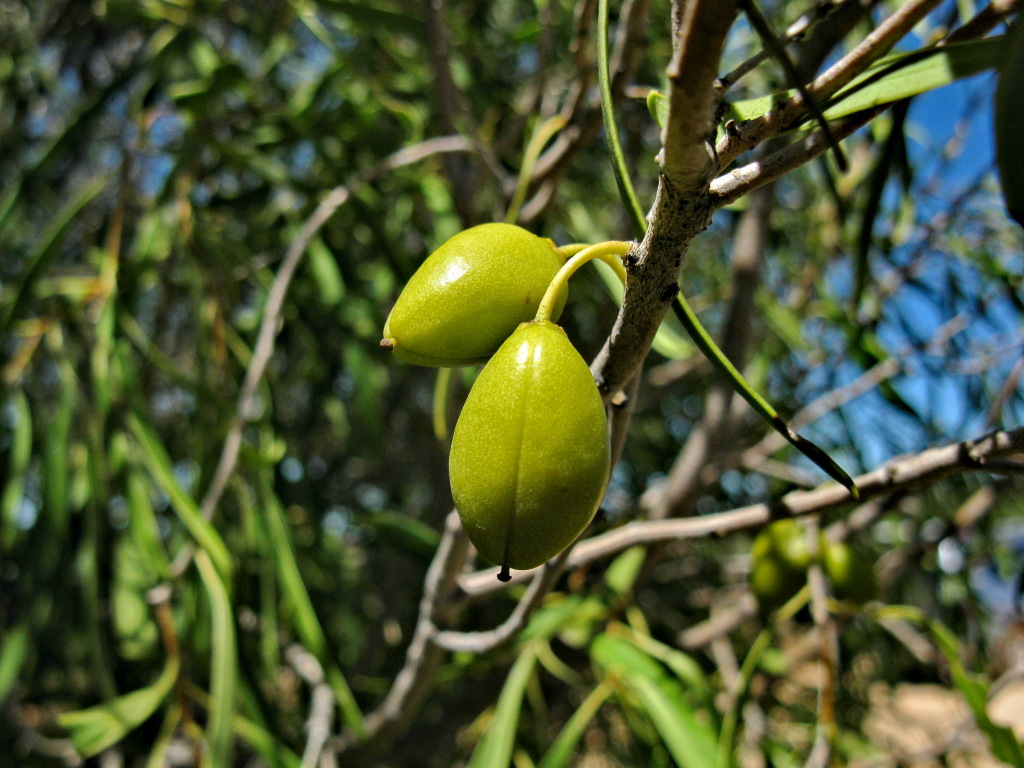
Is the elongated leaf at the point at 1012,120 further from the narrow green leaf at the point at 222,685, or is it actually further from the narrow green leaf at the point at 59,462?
the narrow green leaf at the point at 59,462

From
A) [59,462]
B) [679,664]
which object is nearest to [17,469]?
[59,462]

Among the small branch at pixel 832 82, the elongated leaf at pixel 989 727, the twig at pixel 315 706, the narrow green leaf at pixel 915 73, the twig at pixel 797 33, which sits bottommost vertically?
the elongated leaf at pixel 989 727

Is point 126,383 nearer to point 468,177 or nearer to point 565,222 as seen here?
point 468,177

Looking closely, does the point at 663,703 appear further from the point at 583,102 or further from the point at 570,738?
the point at 583,102

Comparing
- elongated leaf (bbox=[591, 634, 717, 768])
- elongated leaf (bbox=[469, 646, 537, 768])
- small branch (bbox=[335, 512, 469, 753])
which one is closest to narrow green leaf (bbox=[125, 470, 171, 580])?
small branch (bbox=[335, 512, 469, 753])

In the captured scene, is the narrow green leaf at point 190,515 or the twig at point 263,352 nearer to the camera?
the narrow green leaf at point 190,515

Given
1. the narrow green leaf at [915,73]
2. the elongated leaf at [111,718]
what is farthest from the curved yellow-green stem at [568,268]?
the elongated leaf at [111,718]
